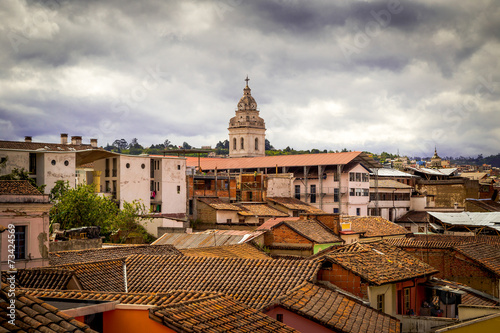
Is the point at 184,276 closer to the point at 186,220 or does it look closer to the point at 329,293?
the point at 329,293

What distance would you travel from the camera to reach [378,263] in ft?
64.8

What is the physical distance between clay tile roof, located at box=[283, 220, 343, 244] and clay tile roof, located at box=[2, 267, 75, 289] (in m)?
15.7

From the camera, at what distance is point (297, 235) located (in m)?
30.2

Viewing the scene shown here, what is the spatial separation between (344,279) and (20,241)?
37.9 feet

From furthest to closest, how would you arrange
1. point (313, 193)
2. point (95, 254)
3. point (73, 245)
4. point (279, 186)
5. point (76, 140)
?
point (76, 140) < point (313, 193) < point (279, 186) < point (73, 245) < point (95, 254)

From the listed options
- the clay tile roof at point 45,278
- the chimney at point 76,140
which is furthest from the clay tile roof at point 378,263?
the chimney at point 76,140

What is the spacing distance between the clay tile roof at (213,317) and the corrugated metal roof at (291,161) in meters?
52.2

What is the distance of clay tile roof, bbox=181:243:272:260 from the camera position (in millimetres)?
24408

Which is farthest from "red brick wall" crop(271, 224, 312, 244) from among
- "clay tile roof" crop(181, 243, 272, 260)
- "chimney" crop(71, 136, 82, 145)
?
"chimney" crop(71, 136, 82, 145)

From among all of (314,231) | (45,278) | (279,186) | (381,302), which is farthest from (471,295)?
(279,186)

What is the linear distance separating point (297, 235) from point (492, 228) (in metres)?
24.0

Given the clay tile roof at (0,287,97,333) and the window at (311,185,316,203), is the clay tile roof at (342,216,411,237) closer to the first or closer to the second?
the window at (311,185,316,203)

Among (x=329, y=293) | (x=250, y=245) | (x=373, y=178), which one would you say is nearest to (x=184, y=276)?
(x=329, y=293)

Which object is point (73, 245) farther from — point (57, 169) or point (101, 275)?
point (57, 169)
